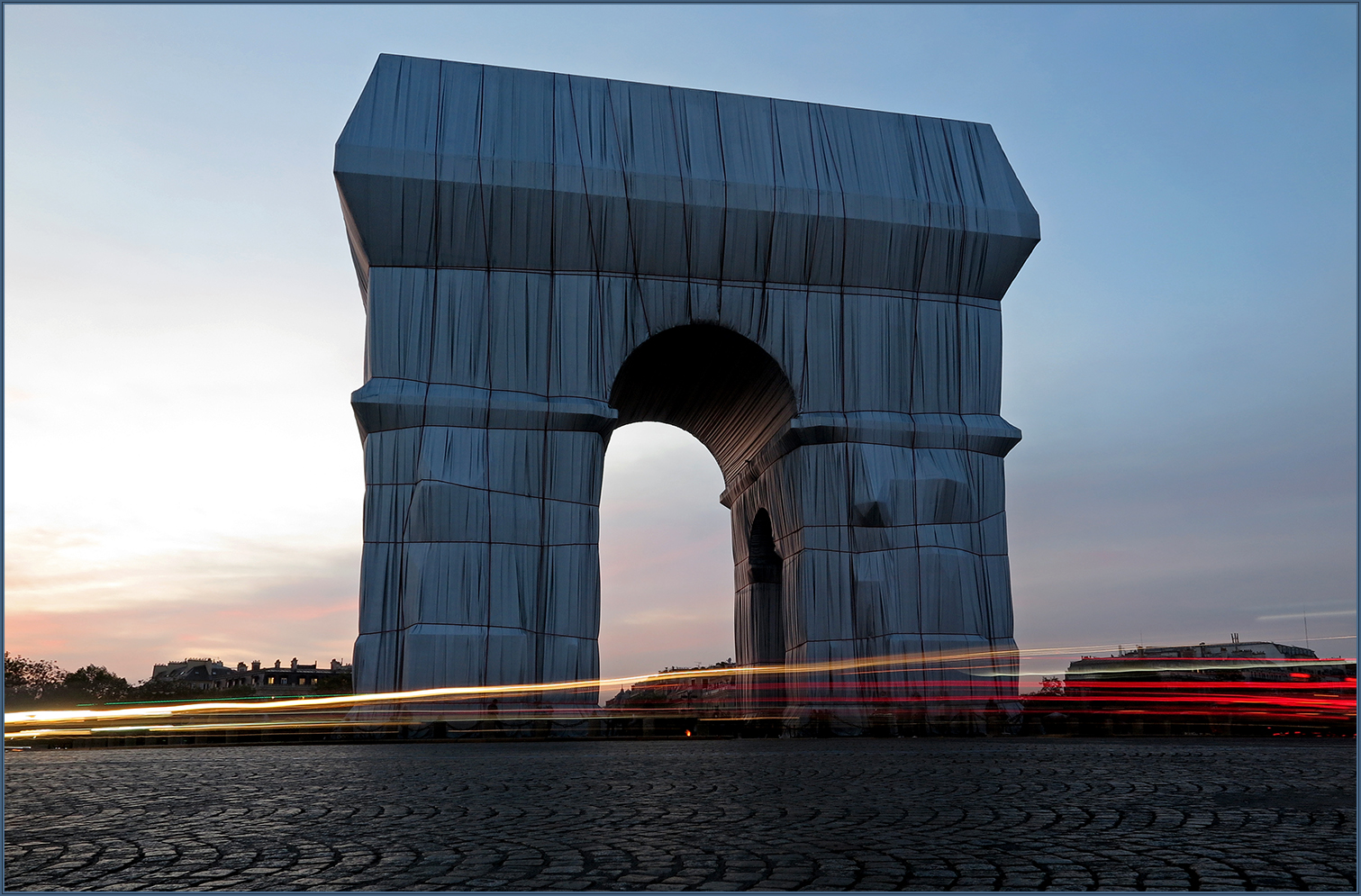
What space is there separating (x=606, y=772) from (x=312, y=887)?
5403mm

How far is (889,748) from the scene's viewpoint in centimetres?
1357

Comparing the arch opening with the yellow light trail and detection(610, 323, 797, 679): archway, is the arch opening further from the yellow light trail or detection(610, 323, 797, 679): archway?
the yellow light trail

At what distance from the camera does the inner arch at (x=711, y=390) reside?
22.2 metres

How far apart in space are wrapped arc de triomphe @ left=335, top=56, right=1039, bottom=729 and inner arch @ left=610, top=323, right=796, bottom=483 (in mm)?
192

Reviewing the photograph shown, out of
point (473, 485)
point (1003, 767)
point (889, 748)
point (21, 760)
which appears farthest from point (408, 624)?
point (1003, 767)

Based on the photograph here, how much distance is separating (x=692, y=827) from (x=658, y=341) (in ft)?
58.6

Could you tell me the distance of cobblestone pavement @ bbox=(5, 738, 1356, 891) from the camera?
3.81 m

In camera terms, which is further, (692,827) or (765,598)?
(765,598)

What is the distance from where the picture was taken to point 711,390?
82.5 feet

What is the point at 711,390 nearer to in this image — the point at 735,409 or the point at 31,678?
the point at 735,409

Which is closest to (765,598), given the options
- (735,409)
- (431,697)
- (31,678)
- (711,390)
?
(735,409)

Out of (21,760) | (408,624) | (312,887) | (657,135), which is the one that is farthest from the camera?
(657,135)

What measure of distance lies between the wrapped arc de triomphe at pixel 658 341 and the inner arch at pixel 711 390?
0.19 meters

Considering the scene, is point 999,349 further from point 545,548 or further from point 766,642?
point 545,548
